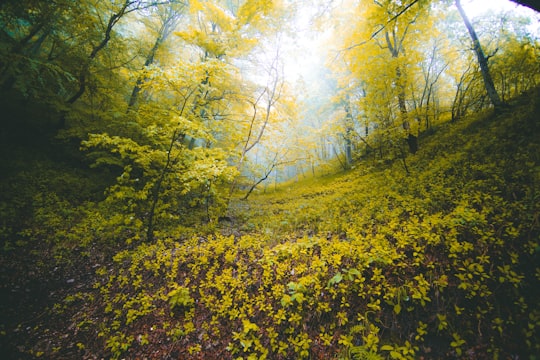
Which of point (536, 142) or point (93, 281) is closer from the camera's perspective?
point (536, 142)

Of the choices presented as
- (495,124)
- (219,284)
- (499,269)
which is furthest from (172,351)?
(495,124)

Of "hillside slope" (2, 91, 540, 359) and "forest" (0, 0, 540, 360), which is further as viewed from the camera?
"forest" (0, 0, 540, 360)

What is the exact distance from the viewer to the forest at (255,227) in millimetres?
2779

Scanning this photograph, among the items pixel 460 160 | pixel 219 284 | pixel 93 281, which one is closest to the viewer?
pixel 219 284

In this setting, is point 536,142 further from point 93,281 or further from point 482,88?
point 93,281

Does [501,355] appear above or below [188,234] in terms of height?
below

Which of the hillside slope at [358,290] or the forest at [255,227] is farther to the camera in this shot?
the forest at [255,227]

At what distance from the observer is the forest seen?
9.12ft

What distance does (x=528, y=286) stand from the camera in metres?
2.44

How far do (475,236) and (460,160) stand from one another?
13.5ft

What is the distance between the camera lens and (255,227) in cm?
715

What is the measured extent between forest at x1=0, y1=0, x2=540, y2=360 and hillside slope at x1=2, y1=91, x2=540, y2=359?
0.08 feet

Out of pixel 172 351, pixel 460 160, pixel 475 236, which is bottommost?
pixel 172 351

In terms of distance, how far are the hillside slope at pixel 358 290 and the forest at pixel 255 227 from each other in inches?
0.9
